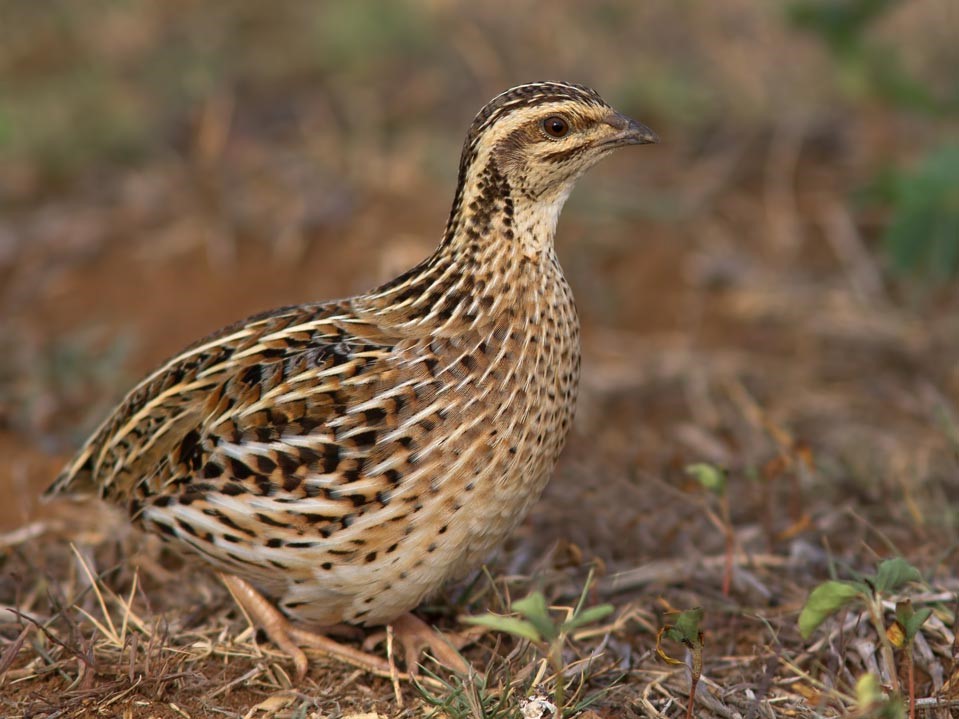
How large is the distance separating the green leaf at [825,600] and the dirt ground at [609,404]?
24 centimetres

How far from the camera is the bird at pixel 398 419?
3.69 m

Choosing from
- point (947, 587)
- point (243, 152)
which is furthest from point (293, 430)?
point (243, 152)

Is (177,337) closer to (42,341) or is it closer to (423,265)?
Answer: (42,341)

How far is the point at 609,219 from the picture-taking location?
755 cm

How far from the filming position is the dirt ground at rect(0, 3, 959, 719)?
3.90m

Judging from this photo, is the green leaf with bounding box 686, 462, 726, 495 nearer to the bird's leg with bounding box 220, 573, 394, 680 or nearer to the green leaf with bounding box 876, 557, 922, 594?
the green leaf with bounding box 876, 557, 922, 594

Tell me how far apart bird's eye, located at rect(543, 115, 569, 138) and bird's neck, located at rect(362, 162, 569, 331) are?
0.65 feet

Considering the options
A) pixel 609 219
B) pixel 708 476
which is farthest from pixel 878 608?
pixel 609 219

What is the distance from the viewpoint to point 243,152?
843 cm

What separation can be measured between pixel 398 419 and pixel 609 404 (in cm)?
288

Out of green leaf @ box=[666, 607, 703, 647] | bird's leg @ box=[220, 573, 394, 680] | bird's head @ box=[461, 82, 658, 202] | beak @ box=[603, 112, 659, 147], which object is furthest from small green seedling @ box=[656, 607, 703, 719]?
beak @ box=[603, 112, 659, 147]

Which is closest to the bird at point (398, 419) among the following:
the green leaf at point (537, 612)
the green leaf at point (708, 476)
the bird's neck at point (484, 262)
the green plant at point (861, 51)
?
the bird's neck at point (484, 262)

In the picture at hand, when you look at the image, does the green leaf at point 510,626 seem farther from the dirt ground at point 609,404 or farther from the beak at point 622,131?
the beak at point 622,131

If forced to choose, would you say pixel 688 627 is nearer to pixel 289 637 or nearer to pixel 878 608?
pixel 878 608
